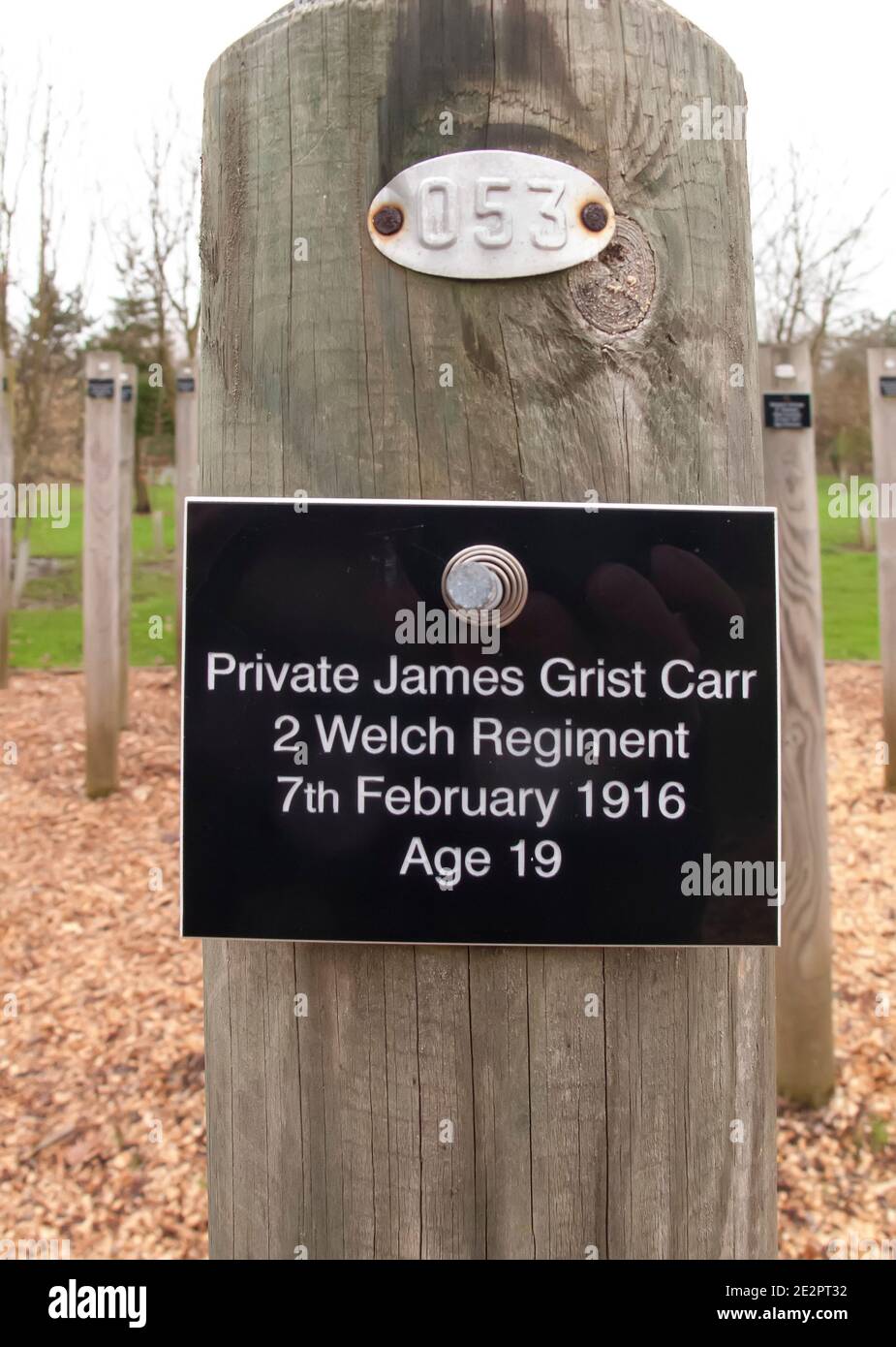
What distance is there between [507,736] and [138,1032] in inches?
124

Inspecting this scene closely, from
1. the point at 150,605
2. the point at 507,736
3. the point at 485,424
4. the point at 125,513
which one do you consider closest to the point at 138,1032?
the point at 507,736

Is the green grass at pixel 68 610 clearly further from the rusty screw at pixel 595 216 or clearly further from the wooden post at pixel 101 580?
the rusty screw at pixel 595 216

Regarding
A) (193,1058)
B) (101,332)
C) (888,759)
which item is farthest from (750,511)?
(101,332)

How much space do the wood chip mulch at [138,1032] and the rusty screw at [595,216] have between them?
271cm

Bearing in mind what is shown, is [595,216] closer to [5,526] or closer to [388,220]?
[388,220]

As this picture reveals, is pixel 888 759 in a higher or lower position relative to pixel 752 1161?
higher

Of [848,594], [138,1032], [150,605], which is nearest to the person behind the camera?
[138,1032]

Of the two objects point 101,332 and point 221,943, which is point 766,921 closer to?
point 221,943

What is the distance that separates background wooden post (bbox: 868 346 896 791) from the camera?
5.28m

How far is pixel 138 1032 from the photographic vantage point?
377 centimetres

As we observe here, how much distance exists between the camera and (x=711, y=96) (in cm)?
120

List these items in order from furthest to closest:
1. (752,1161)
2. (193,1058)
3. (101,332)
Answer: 1. (101,332)
2. (193,1058)
3. (752,1161)

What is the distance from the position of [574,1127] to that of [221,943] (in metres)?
0.50

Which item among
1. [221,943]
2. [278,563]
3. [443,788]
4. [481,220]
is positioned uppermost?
[481,220]
